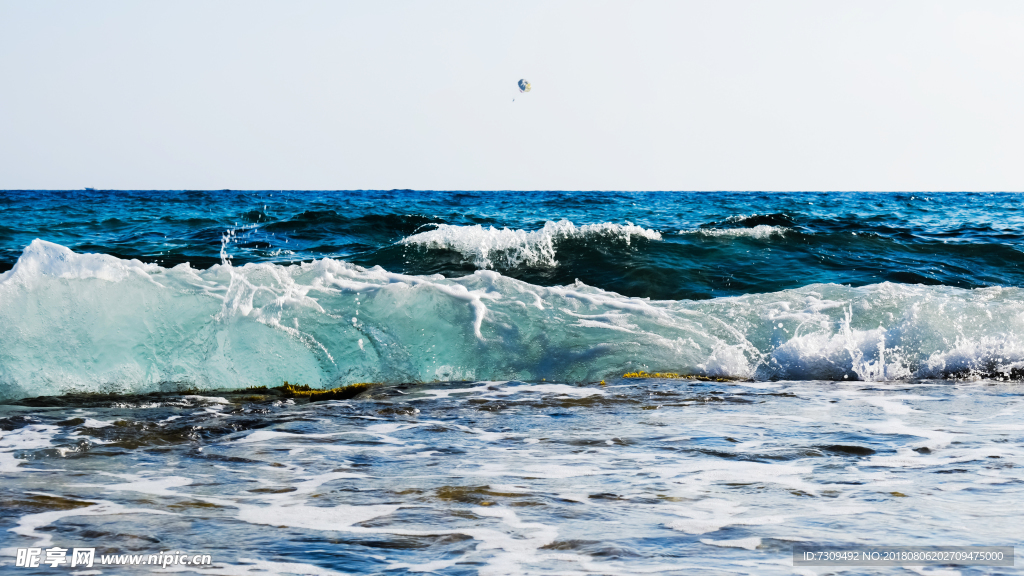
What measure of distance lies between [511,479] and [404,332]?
3.03 m

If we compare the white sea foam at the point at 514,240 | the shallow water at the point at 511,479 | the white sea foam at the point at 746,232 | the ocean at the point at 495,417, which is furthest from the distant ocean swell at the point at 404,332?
the white sea foam at the point at 746,232

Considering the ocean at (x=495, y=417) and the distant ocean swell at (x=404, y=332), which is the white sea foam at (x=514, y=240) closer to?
the ocean at (x=495, y=417)

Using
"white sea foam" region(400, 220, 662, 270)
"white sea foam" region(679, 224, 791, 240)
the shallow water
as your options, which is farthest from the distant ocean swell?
"white sea foam" region(679, 224, 791, 240)

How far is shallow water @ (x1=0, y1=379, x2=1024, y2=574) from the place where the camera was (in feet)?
7.67

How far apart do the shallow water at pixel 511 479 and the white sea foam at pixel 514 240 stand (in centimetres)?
553

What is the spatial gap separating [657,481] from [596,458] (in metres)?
0.41

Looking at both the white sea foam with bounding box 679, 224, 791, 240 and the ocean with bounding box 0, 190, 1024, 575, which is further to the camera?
the white sea foam with bounding box 679, 224, 791, 240

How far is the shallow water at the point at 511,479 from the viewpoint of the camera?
234 centimetres

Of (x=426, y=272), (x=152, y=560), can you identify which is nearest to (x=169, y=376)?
(x=152, y=560)

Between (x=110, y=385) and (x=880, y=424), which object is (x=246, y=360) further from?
(x=880, y=424)

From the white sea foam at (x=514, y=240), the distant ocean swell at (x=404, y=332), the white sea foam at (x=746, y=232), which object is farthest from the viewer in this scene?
the white sea foam at (x=746, y=232)

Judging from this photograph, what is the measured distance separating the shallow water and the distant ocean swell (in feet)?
2.53

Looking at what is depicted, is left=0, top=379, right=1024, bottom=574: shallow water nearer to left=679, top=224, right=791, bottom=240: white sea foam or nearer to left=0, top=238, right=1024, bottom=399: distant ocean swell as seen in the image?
left=0, top=238, right=1024, bottom=399: distant ocean swell

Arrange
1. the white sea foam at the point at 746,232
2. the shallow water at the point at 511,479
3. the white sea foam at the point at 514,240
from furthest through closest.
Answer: the white sea foam at the point at 746,232 → the white sea foam at the point at 514,240 → the shallow water at the point at 511,479
